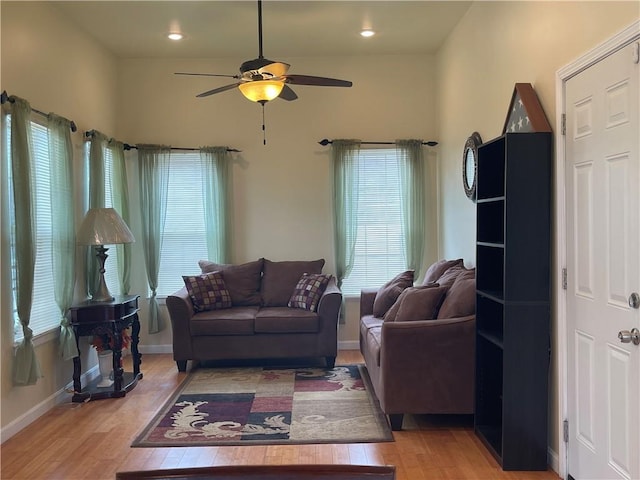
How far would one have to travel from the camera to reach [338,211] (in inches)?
229

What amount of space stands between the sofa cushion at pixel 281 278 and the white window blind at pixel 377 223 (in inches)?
21.5

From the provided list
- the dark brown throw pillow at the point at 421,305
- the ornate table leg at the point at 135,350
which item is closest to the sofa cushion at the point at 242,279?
the ornate table leg at the point at 135,350

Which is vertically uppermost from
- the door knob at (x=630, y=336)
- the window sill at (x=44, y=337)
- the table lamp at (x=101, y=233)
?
the table lamp at (x=101, y=233)

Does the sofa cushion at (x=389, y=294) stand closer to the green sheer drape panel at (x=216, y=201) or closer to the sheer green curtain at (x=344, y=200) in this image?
the sheer green curtain at (x=344, y=200)

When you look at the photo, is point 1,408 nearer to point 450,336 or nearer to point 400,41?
point 450,336

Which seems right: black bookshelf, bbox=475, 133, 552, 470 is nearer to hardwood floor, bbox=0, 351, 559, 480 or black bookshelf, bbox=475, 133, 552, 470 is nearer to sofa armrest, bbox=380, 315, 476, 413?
hardwood floor, bbox=0, 351, 559, 480

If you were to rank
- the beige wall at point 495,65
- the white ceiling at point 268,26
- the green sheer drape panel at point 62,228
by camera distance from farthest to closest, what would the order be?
the white ceiling at point 268,26
the green sheer drape panel at point 62,228
the beige wall at point 495,65

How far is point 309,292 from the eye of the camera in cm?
524

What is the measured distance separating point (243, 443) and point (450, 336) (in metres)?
1.49

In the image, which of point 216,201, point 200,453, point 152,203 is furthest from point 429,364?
point 152,203

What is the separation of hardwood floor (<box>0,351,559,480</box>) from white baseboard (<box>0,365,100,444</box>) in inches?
1.8

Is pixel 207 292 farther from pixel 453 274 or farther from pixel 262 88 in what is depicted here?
pixel 453 274

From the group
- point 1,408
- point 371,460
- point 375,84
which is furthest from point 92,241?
point 375,84

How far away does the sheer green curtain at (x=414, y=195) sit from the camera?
5.82m
